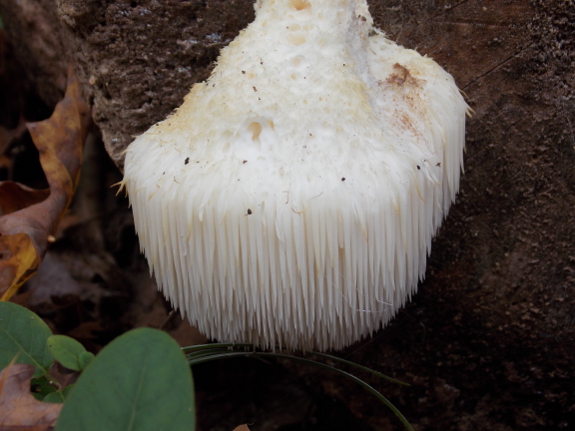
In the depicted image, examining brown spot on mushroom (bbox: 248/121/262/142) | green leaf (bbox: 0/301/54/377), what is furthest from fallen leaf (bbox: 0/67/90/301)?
brown spot on mushroom (bbox: 248/121/262/142)

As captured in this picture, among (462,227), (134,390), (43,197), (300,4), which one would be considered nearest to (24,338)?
(134,390)

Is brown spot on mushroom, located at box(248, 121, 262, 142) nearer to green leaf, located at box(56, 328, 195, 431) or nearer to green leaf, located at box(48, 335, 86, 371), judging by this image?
green leaf, located at box(56, 328, 195, 431)

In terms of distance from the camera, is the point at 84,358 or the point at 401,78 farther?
the point at 401,78

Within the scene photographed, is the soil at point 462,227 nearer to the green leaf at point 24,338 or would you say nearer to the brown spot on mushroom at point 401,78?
the brown spot on mushroom at point 401,78

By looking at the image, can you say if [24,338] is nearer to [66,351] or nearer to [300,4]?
[66,351]

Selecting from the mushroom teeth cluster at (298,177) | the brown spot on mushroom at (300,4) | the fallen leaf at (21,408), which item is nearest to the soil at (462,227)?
the mushroom teeth cluster at (298,177)
